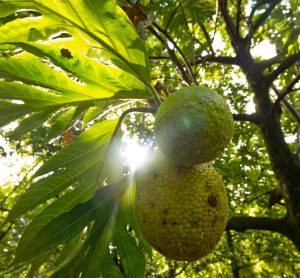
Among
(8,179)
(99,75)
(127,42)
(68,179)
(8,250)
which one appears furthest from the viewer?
(8,179)

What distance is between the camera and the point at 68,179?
1609 mm

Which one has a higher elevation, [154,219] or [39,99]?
[39,99]

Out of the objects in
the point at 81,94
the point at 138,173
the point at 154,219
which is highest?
the point at 81,94

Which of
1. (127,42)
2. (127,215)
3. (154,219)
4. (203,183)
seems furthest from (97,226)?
(127,42)

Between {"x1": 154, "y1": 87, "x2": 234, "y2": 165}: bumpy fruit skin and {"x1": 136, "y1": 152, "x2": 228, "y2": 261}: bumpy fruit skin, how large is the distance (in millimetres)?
77

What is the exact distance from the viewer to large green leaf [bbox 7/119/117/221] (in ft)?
5.08

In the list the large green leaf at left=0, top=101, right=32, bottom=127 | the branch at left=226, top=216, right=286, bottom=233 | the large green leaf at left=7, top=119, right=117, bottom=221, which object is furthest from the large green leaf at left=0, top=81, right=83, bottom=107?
the branch at left=226, top=216, right=286, bottom=233

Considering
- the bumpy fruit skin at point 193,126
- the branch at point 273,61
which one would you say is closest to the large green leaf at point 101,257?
the bumpy fruit skin at point 193,126

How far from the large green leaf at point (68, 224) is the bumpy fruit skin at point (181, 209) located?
200 mm

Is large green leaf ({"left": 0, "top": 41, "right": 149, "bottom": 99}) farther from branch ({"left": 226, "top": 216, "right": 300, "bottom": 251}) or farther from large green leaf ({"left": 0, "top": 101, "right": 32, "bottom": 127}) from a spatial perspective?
branch ({"left": 226, "top": 216, "right": 300, "bottom": 251})

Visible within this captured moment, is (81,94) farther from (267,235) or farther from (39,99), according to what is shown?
(267,235)

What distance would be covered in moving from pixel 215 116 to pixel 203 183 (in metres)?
0.23

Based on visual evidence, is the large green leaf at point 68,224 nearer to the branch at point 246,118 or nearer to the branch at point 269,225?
the branch at point 246,118

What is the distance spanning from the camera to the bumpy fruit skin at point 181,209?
3.81 ft
